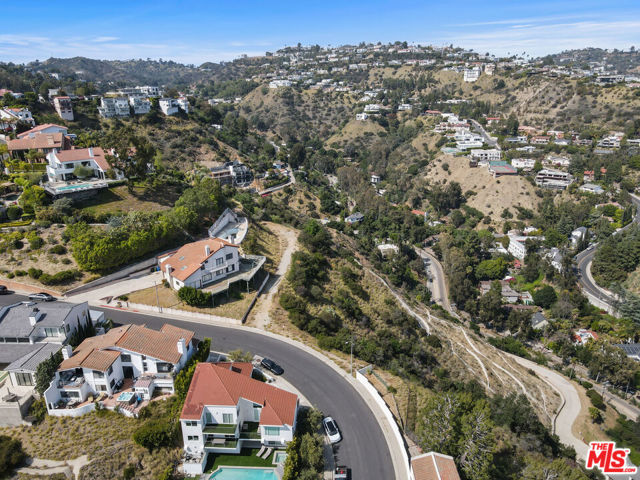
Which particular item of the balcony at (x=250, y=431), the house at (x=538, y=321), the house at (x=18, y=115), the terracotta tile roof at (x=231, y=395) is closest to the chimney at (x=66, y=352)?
the terracotta tile roof at (x=231, y=395)

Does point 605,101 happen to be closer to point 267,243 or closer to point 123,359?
point 267,243

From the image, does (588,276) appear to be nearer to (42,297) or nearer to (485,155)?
(485,155)

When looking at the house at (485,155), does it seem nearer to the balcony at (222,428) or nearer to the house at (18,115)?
the house at (18,115)

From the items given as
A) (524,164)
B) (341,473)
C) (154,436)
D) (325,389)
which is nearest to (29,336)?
(154,436)

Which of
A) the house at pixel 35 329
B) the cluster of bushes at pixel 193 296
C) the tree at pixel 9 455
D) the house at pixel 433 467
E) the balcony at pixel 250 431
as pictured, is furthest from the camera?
the cluster of bushes at pixel 193 296

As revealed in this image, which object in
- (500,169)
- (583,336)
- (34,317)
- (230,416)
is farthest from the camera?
(500,169)

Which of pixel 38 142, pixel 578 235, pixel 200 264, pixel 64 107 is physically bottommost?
pixel 578 235
